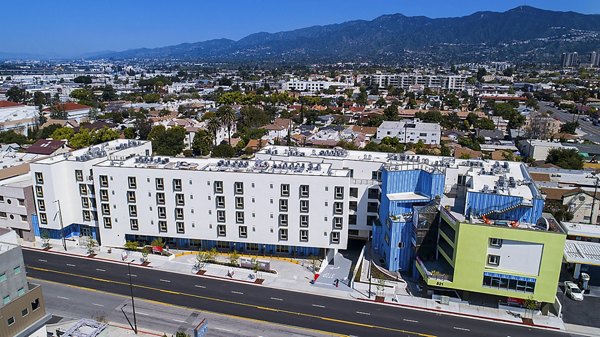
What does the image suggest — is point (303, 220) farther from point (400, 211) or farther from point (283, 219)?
point (400, 211)

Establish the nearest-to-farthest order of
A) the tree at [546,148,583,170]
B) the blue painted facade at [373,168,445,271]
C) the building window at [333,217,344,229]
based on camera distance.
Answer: the blue painted facade at [373,168,445,271] → the building window at [333,217,344,229] → the tree at [546,148,583,170]

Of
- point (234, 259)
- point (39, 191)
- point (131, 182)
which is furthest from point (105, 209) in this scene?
A: point (234, 259)

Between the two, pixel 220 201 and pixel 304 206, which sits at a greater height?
pixel 220 201

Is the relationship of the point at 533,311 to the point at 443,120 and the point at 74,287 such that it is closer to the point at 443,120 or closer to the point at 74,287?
the point at 74,287

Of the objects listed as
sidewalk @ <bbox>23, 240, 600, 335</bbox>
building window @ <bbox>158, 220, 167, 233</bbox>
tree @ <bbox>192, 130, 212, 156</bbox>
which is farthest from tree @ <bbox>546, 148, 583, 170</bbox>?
tree @ <bbox>192, 130, 212, 156</bbox>

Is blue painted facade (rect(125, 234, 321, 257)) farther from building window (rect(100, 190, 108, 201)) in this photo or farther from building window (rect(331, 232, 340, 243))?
building window (rect(100, 190, 108, 201))

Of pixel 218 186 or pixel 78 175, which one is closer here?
pixel 218 186
